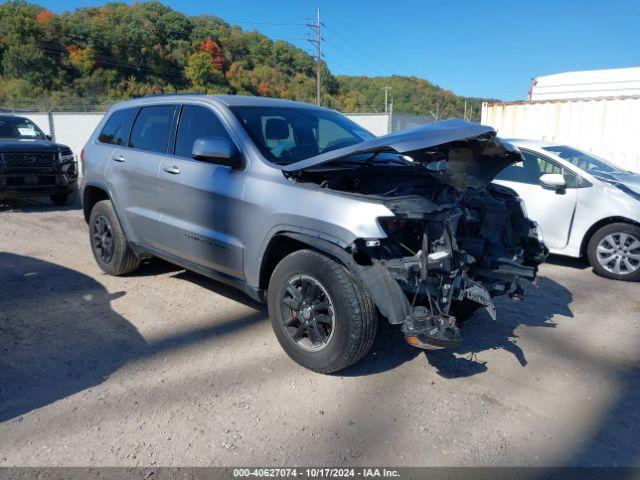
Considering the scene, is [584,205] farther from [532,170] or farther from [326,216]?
[326,216]

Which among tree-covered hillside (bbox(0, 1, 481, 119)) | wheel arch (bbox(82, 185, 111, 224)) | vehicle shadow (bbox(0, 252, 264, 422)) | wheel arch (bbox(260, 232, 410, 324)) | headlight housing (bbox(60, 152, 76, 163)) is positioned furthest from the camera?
tree-covered hillside (bbox(0, 1, 481, 119))

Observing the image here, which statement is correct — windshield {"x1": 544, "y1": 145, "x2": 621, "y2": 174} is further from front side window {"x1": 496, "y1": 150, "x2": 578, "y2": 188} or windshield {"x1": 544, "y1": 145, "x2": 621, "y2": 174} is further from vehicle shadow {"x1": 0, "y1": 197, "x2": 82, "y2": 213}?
vehicle shadow {"x1": 0, "y1": 197, "x2": 82, "y2": 213}

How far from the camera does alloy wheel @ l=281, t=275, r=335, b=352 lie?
3303 mm

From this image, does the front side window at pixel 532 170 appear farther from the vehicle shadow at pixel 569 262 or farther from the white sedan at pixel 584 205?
the vehicle shadow at pixel 569 262

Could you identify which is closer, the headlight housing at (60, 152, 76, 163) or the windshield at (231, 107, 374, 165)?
the windshield at (231, 107, 374, 165)

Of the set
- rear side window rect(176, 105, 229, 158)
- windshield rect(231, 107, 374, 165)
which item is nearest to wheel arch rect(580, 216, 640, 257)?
windshield rect(231, 107, 374, 165)

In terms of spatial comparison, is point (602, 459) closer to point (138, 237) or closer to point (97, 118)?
point (138, 237)

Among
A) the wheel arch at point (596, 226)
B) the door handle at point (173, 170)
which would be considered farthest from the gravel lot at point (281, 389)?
the door handle at point (173, 170)

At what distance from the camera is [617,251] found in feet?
19.0

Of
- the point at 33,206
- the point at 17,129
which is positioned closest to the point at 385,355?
the point at 33,206

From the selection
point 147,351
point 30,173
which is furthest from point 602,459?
point 30,173

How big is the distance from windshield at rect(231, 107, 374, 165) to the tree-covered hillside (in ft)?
150

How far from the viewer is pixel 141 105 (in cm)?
511

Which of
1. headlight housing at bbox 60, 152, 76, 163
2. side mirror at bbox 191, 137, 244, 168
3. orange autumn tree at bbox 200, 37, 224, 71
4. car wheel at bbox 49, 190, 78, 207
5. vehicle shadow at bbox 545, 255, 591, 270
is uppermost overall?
orange autumn tree at bbox 200, 37, 224, 71
